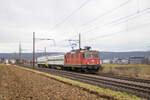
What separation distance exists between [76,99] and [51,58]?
32184 mm

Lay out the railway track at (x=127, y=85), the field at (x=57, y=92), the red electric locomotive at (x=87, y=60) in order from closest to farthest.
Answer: the field at (x=57, y=92), the railway track at (x=127, y=85), the red electric locomotive at (x=87, y=60)

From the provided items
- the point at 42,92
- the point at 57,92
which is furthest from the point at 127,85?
the point at 42,92

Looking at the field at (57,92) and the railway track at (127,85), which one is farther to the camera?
the railway track at (127,85)

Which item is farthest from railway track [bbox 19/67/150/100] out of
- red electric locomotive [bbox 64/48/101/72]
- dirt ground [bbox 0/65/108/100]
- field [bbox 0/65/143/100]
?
red electric locomotive [bbox 64/48/101/72]

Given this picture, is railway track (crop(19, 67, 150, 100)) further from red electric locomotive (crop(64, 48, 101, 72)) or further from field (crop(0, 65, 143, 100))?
red electric locomotive (crop(64, 48, 101, 72))

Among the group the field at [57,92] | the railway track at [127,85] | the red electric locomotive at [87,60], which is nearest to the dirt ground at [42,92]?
the field at [57,92]

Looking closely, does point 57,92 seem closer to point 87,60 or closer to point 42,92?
point 42,92

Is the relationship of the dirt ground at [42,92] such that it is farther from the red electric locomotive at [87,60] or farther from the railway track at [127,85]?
the red electric locomotive at [87,60]

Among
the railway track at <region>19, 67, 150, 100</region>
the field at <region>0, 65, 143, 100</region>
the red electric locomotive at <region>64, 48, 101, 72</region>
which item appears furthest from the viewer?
the red electric locomotive at <region>64, 48, 101, 72</region>

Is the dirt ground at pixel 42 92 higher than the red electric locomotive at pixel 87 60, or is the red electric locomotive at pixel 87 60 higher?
the red electric locomotive at pixel 87 60

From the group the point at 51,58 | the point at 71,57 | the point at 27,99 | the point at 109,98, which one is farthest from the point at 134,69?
the point at 51,58

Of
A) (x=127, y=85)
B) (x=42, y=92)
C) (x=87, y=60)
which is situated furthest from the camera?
(x=87, y=60)

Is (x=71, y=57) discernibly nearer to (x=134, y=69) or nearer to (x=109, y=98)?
(x=134, y=69)

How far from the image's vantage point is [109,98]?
344 inches
